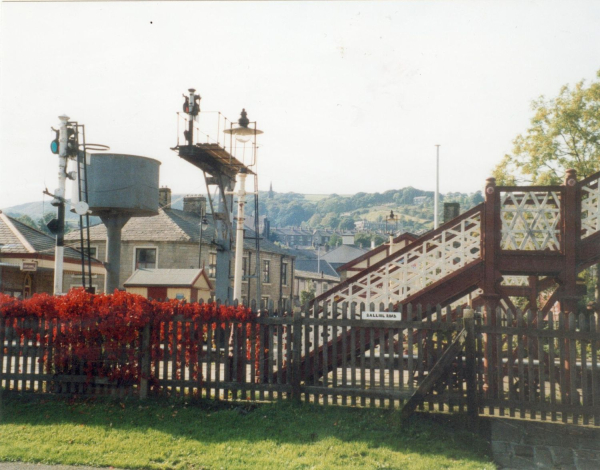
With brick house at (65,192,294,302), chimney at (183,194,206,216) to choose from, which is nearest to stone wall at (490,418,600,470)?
brick house at (65,192,294,302)

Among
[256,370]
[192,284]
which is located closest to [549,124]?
[192,284]

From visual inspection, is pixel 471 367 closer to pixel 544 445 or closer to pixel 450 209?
pixel 544 445

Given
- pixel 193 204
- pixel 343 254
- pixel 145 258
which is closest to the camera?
pixel 145 258

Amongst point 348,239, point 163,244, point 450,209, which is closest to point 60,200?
point 163,244

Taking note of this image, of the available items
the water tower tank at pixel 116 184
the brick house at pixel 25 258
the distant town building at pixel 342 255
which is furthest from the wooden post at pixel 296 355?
the distant town building at pixel 342 255

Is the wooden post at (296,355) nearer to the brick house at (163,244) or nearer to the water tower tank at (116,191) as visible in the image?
the water tower tank at (116,191)

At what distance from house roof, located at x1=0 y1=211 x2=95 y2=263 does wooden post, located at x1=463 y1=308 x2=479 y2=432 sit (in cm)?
2092

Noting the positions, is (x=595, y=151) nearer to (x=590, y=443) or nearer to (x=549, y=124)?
(x=549, y=124)

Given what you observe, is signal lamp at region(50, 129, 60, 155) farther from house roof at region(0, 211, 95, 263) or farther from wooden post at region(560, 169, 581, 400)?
house roof at region(0, 211, 95, 263)

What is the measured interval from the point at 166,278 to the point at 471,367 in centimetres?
1950

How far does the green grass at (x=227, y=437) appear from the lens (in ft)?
20.1

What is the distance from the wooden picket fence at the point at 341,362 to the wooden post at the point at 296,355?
15mm

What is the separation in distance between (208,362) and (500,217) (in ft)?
18.4

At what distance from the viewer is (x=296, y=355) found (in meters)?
8.32
